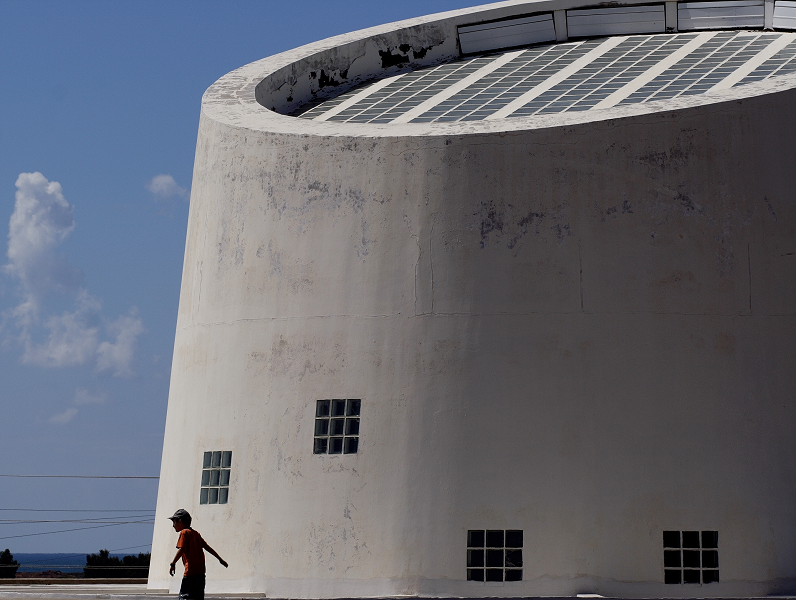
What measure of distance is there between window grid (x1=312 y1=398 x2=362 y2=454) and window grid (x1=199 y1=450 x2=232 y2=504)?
1.39 metres

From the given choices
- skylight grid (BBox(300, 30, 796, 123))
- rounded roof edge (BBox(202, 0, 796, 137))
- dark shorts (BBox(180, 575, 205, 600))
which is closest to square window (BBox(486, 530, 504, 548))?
dark shorts (BBox(180, 575, 205, 600))

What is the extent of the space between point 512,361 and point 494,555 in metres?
2.33

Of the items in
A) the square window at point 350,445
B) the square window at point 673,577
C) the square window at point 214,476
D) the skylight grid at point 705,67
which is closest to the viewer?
the square window at point 673,577

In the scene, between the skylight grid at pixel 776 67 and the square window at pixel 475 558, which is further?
the skylight grid at pixel 776 67

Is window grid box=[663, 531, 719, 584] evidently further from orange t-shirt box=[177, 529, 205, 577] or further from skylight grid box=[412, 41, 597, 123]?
skylight grid box=[412, 41, 597, 123]

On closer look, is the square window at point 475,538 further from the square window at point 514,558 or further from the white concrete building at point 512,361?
the square window at point 514,558

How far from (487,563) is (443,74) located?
445 inches

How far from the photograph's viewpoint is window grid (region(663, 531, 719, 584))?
15.5 metres

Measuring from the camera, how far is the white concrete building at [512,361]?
15.7 metres

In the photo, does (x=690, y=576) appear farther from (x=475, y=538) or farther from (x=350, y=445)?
(x=350, y=445)

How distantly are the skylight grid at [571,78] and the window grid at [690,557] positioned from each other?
6.84 metres

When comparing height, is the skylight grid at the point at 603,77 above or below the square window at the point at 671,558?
above

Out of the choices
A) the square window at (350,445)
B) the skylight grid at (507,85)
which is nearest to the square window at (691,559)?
the square window at (350,445)

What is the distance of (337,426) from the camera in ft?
54.1
